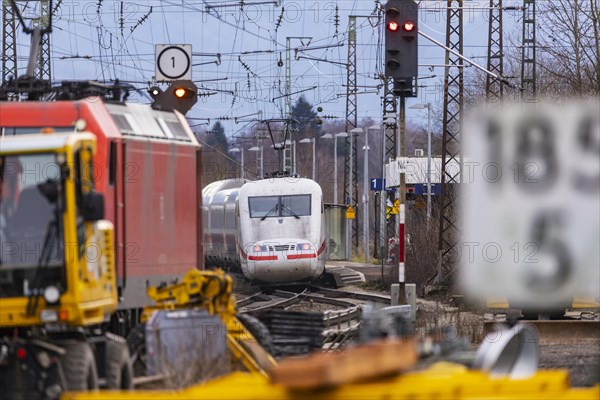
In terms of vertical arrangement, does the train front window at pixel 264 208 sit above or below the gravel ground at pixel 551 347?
above

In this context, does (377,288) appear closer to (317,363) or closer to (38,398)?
(38,398)

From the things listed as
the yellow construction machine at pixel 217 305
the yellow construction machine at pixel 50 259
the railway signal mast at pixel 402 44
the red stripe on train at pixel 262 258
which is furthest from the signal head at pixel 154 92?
the red stripe on train at pixel 262 258

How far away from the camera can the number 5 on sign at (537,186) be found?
55.2 ft

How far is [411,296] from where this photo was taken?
86.8 feet

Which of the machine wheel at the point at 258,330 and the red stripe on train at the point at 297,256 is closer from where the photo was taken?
the machine wheel at the point at 258,330

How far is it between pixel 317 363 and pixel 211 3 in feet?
90.2

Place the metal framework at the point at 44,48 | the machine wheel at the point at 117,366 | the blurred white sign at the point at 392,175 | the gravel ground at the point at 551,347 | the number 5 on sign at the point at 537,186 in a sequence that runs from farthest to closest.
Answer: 1. the blurred white sign at the point at 392,175
2. the metal framework at the point at 44,48
3. the number 5 on sign at the point at 537,186
4. the gravel ground at the point at 551,347
5. the machine wheel at the point at 117,366

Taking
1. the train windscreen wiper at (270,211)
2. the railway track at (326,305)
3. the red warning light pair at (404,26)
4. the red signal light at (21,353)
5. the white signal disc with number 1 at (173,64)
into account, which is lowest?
the railway track at (326,305)

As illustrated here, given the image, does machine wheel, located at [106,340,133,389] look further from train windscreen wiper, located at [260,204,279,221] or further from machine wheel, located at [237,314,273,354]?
train windscreen wiper, located at [260,204,279,221]

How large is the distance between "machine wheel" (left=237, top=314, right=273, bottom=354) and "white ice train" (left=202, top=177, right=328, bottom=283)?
19.1 m

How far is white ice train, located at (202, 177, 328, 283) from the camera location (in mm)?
36281

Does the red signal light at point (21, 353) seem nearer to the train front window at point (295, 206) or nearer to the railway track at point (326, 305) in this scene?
the railway track at point (326, 305)

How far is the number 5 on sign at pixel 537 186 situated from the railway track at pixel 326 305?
8.36 feet

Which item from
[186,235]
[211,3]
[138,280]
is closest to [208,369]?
[138,280]
